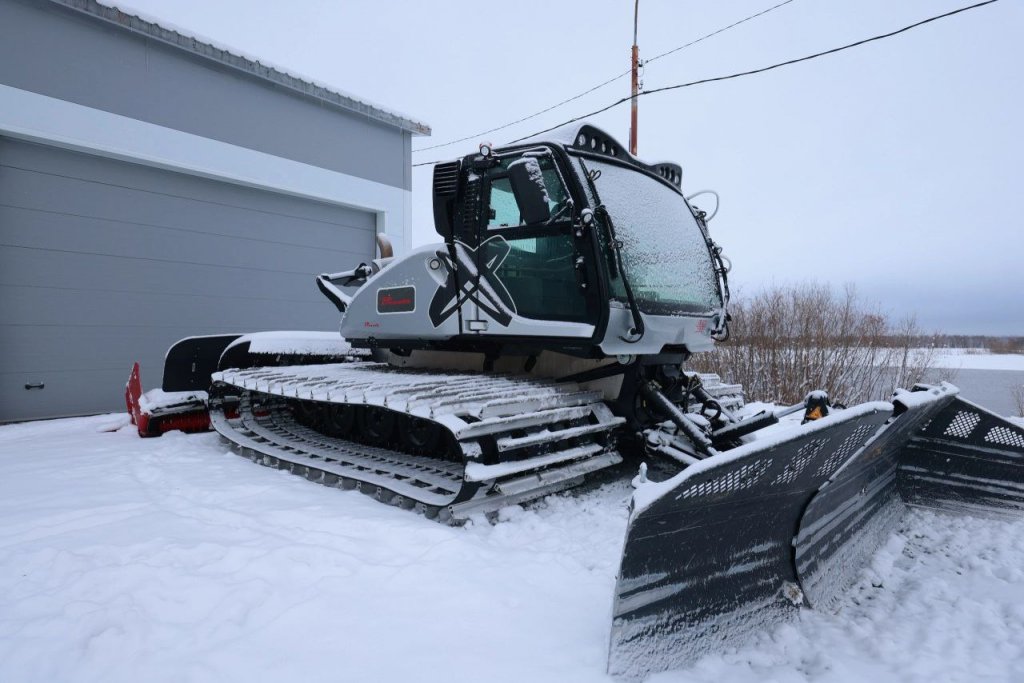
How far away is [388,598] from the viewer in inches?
89.4

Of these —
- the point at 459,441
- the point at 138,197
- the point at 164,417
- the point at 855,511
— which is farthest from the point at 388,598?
the point at 138,197

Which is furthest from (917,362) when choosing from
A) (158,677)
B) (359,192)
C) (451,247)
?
(158,677)

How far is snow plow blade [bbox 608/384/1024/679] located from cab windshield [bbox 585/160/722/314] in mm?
1587

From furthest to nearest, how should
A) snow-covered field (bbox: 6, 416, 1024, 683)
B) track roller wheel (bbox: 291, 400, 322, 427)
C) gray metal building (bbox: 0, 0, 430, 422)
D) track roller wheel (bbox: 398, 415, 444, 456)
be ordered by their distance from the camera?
gray metal building (bbox: 0, 0, 430, 422) → track roller wheel (bbox: 291, 400, 322, 427) → track roller wheel (bbox: 398, 415, 444, 456) → snow-covered field (bbox: 6, 416, 1024, 683)

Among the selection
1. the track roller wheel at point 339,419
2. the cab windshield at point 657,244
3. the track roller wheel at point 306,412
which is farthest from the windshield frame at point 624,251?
the track roller wheel at point 306,412

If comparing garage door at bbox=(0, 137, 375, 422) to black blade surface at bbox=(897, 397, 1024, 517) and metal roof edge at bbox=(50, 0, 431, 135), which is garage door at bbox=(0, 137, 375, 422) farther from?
black blade surface at bbox=(897, 397, 1024, 517)

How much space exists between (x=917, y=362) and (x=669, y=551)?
15903 mm

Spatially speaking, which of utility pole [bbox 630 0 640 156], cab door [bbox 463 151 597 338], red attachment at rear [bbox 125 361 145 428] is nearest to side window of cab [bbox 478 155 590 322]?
cab door [bbox 463 151 597 338]

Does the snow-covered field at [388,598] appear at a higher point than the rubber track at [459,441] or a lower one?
lower

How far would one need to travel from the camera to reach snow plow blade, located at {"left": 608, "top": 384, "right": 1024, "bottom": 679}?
1772 millimetres

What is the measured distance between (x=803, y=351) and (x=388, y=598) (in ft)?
43.3

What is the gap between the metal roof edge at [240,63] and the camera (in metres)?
7.16

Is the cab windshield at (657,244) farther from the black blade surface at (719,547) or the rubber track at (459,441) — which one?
the black blade surface at (719,547)

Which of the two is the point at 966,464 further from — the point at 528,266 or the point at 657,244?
the point at 528,266
